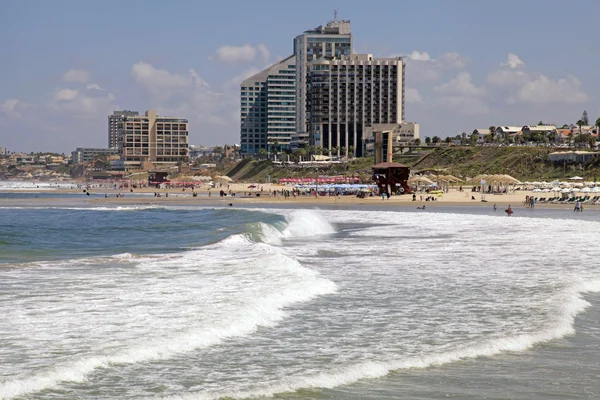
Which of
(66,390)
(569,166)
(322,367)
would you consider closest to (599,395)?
(322,367)

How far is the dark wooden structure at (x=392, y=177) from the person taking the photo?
106688 millimetres

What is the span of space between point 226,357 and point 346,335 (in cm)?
288

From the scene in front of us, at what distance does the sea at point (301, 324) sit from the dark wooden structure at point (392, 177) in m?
72.7

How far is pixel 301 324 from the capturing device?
682 inches

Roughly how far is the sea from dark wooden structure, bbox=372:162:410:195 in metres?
72.7

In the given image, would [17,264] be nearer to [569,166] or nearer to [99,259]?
[99,259]

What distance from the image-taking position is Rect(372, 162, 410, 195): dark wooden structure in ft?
350

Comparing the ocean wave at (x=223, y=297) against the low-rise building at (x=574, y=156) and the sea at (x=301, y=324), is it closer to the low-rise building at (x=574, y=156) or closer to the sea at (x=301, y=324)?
the sea at (x=301, y=324)

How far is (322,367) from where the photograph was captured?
44.4 feet

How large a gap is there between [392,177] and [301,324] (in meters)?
91.4

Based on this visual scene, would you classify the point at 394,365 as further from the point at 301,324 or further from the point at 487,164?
the point at 487,164

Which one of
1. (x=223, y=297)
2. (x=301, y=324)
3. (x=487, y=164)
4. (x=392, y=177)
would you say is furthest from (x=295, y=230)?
(x=487, y=164)

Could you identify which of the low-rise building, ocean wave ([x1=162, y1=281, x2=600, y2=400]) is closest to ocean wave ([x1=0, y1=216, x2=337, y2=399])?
ocean wave ([x1=162, y1=281, x2=600, y2=400])

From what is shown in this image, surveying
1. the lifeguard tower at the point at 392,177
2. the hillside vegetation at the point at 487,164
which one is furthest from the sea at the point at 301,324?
the hillside vegetation at the point at 487,164
